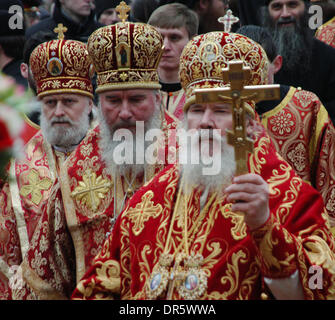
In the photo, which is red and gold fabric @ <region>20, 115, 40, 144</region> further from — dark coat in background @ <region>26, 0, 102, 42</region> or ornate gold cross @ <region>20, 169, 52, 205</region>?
dark coat in background @ <region>26, 0, 102, 42</region>

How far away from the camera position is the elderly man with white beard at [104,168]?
6492 mm

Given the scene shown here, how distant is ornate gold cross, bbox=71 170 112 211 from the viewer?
6.82 m

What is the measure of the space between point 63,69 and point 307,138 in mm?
2029

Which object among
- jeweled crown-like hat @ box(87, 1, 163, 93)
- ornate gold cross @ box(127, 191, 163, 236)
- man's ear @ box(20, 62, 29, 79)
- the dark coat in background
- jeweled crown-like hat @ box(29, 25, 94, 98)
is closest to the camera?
ornate gold cross @ box(127, 191, 163, 236)

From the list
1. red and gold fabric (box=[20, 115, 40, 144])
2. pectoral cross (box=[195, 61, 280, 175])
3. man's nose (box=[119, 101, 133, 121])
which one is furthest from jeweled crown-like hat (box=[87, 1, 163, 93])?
pectoral cross (box=[195, 61, 280, 175])

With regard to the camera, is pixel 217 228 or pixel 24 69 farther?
pixel 24 69

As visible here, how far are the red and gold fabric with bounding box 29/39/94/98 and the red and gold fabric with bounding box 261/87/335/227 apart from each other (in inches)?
60.4

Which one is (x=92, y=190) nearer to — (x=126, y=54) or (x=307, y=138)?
(x=126, y=54)

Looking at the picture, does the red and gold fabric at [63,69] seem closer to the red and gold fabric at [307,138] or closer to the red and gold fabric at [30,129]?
Result: the red and gold fabric at [30,129]

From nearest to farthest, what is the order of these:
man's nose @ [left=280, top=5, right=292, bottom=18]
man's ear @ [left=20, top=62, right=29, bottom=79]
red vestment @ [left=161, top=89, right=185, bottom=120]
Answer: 1. red vestment @ [left=161, top=89, right=185, bottom=120]
2. man's nose @ [left=280, top=5, right=292, bottom=18]
3. man's ear @ [left=20, top=62, right=29, bottom=79]

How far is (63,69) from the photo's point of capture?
791cm

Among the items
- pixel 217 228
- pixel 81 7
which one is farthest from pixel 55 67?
pixel 217 228

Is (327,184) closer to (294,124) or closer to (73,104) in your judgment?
(294,124)

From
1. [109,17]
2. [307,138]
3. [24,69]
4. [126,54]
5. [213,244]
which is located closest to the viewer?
[213,244]
